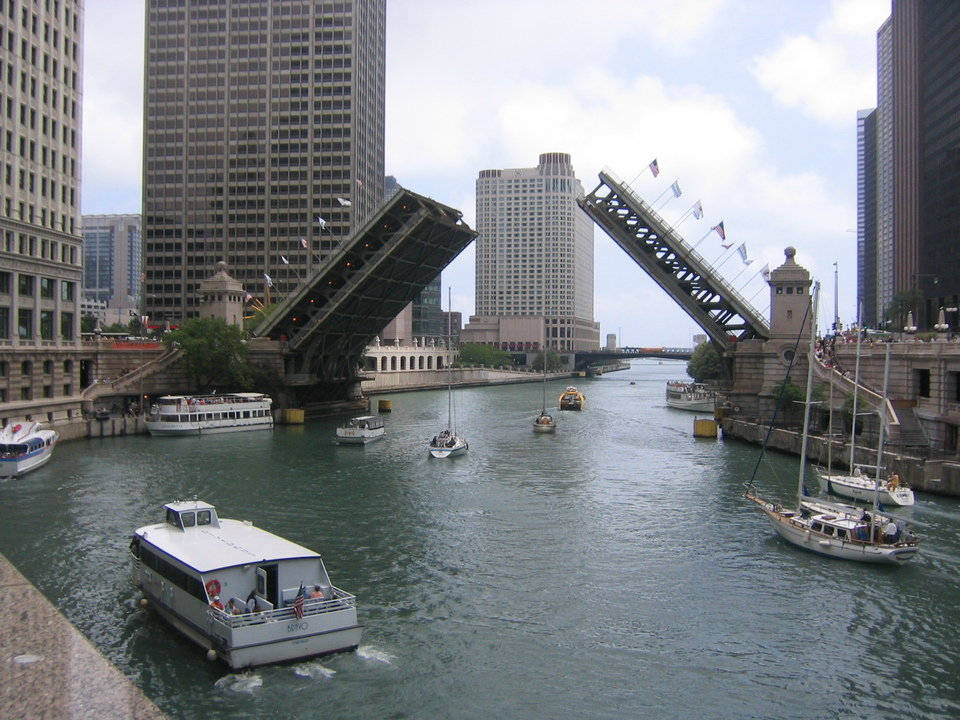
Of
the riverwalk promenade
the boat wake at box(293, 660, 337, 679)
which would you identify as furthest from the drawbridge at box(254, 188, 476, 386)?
the riverwalk promenade

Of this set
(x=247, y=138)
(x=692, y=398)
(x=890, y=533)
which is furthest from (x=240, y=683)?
(x=247, y=138)

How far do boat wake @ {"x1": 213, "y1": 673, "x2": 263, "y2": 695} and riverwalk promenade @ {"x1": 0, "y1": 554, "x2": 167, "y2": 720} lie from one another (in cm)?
230

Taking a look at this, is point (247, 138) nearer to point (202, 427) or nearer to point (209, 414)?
A: point (209, 414)

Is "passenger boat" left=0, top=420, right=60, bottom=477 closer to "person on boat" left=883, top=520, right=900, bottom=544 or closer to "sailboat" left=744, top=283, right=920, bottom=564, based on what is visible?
"sailboat" left=744, top=283, right=920, bottom=564

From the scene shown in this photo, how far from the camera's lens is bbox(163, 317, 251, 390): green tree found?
64125 millimetres

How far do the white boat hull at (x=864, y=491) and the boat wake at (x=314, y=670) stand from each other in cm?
2371

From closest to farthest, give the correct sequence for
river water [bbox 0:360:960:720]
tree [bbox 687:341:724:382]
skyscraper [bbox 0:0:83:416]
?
river water [bbox 0:360:960:720]
skyscraper [bbox 0:0:83:416]
tree [bbox 687:341:724:382]

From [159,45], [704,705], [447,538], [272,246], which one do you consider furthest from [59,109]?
[159,45]

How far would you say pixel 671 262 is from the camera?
57.2 metres

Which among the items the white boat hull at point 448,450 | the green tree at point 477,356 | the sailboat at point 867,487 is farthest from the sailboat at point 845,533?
the green tree at point 477,356

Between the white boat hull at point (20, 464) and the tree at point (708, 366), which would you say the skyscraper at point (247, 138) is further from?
the white boat hull at point (20, 464)

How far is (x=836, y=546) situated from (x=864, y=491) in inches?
322

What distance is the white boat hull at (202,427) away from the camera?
55.6 meters

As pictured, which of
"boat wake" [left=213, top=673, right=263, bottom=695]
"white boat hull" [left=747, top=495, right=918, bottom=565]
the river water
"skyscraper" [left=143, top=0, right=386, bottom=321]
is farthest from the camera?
"skyscraper" [left=143, top=0, right=386, bottom=321]
